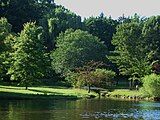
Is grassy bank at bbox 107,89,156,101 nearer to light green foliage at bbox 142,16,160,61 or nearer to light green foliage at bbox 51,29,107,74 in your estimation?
light green foliage at bbox 51,29,107,74

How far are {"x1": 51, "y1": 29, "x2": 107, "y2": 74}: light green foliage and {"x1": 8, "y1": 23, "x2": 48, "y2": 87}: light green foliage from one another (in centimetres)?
3011

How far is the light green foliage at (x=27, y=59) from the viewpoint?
74375 millimetres

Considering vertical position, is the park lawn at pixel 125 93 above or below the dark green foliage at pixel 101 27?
below

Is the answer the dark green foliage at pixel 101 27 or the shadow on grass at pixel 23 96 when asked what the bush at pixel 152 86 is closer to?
the shadow on grass at pixel 23 96

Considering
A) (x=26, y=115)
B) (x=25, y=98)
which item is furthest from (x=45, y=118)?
(x=25, y=98)

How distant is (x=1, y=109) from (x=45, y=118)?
8.23m


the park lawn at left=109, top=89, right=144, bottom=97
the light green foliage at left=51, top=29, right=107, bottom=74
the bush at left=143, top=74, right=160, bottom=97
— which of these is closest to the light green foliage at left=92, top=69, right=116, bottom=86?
the park lawn at left=109, top=89, right=144, bottom=97

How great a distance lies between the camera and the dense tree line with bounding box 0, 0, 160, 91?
250 feet

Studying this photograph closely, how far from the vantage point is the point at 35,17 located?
136750 mm

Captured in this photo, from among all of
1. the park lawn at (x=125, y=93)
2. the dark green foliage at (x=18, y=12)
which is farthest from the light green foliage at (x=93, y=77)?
the dark green foliage at (x=18, y=12)

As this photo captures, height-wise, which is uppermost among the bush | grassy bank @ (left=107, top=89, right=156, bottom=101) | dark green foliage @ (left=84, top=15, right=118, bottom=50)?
dark green foliage @ (left=84, top=15, right=118, bottom=50)

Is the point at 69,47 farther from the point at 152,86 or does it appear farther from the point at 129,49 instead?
the point at 152,86

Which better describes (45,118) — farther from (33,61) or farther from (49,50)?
(49,50)

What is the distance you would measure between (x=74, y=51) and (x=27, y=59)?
36.5m
